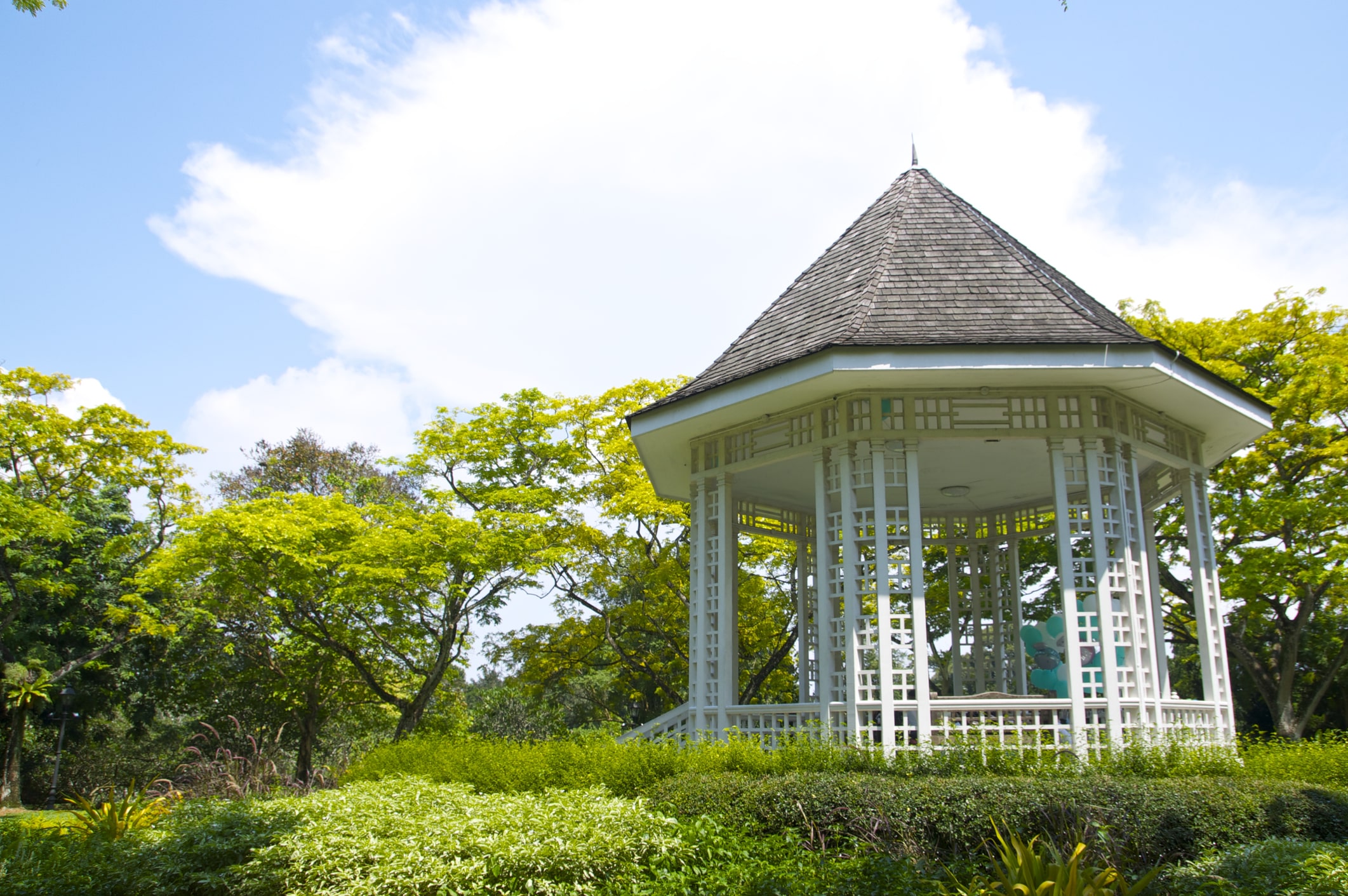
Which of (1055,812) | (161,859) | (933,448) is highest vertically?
(933,448)

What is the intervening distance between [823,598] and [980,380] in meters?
2.85

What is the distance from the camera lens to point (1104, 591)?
9305mm

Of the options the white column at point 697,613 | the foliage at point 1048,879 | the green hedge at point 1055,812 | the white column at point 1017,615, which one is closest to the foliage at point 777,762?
the green hedge at point 1055,812

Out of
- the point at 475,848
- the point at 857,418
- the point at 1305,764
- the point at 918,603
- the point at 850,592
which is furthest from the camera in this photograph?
the point at 857,418

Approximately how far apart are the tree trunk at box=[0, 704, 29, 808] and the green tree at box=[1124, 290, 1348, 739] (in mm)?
30163

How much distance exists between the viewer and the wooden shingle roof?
378 inches

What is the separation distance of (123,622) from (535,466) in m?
14.3

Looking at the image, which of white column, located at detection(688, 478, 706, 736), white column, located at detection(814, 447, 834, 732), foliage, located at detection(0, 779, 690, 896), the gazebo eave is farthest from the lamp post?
white column, located at detection(814, 447, 834, 732)

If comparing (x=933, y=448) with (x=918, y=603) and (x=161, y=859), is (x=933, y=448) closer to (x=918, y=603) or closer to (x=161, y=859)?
(x=918, y=603)

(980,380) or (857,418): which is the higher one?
(980,380)

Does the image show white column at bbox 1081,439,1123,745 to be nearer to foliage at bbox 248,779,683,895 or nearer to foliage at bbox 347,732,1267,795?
foliage at bbox 347,732,1267,795

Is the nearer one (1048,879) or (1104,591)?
(1048,879)

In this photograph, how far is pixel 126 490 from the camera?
29.6m

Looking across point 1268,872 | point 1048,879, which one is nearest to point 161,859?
point 1048,879
